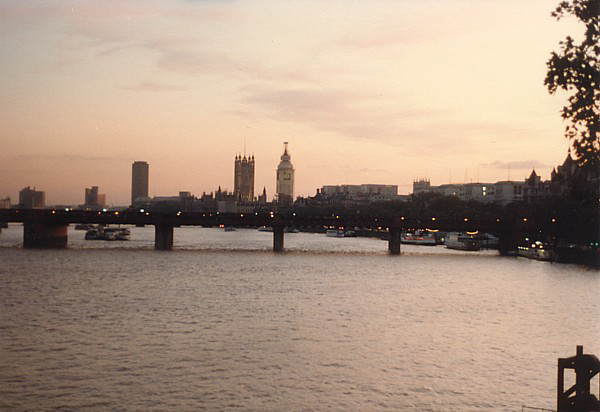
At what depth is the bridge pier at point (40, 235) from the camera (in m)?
141

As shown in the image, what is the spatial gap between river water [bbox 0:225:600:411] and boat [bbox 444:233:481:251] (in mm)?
69699

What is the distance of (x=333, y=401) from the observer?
30812mm

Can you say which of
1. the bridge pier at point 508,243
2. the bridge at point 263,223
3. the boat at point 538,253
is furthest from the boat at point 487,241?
the boat at point 538,253

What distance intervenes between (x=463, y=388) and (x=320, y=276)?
52602 mm

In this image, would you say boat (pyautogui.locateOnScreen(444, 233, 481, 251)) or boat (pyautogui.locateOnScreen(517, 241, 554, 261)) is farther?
boat (pyautogui.locateOnScreen(444, 233, 481, 251))

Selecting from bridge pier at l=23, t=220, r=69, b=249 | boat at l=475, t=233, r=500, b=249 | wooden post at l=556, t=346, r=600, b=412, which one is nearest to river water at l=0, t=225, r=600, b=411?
wooden post at l=556, t=346, r=600, b=412

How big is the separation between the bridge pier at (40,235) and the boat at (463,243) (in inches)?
3205

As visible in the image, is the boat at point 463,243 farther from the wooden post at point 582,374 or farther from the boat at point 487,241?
the wooden post at point 582,374

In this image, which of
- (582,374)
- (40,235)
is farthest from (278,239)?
(582,374)

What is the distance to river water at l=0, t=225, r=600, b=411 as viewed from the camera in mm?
31547

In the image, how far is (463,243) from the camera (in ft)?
528

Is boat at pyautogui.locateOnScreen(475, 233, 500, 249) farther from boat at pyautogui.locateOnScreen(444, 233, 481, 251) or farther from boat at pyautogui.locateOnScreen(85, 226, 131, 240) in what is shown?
boat at pyautogui.locateOnScreen(85, 226, 131, 240)

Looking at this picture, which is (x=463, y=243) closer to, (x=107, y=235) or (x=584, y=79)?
(x=107, y=235)

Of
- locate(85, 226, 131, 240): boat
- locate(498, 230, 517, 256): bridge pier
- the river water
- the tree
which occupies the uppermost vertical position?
the tree
